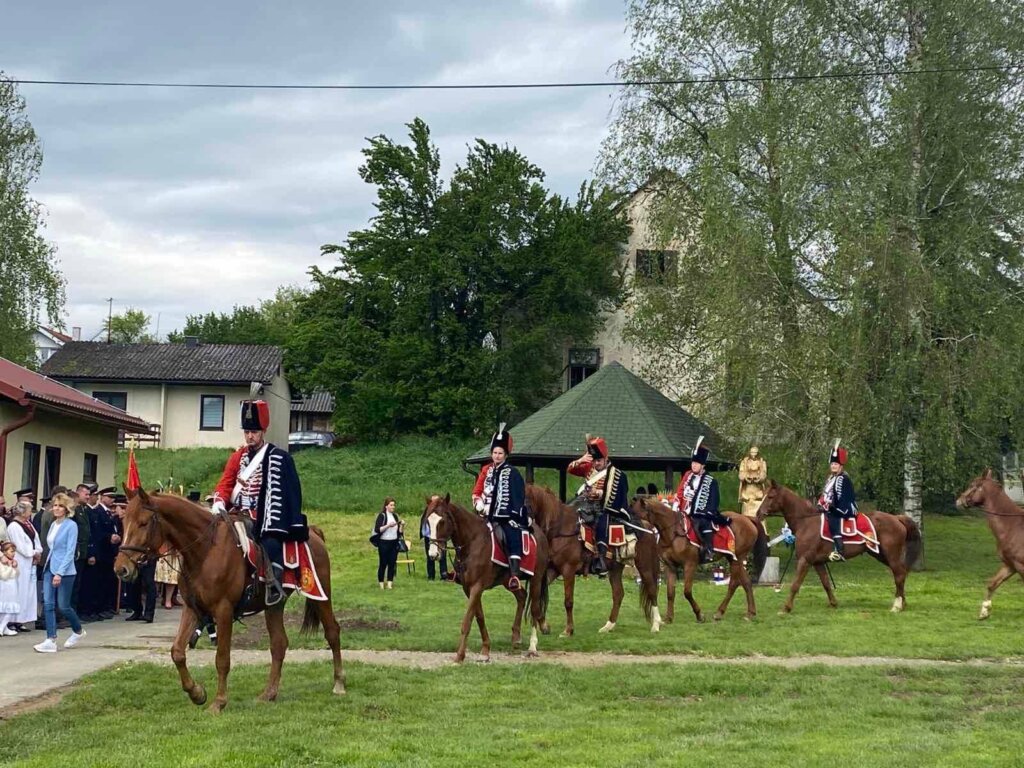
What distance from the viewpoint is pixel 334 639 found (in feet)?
37.6

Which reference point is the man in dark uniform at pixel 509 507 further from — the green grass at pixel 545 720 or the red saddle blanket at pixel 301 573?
the red saddle blanket at pixel 301 573

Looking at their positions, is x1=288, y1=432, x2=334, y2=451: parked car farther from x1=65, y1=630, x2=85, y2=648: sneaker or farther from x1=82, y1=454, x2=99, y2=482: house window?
x1=65, y1=630, x2=85, y2=648: sneaker

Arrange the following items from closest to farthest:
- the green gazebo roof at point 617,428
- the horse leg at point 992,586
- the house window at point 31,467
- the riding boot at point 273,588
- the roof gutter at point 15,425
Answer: the riding boot at point 273,588 → the horse leg at point 992,586 → the roof gutter at point 15,425 → the house window at point 31,467 → the green gazebo roof at point 617,428

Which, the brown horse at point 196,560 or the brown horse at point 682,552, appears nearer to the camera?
the brown horse at point 196,560

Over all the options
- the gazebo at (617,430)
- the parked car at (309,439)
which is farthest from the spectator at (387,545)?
the parked car at (309,439)

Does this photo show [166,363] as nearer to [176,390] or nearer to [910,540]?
[176,390]

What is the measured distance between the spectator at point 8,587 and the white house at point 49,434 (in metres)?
4.70

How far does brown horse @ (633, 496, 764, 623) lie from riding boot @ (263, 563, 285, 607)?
298 inches

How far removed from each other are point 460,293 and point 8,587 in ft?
115

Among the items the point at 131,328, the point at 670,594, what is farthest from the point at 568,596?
the point at 131,328

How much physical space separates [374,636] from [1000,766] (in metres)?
9.31

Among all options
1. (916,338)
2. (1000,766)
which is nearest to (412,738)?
(1000,766)

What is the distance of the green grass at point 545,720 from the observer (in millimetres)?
8422

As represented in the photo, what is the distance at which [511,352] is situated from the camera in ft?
162
